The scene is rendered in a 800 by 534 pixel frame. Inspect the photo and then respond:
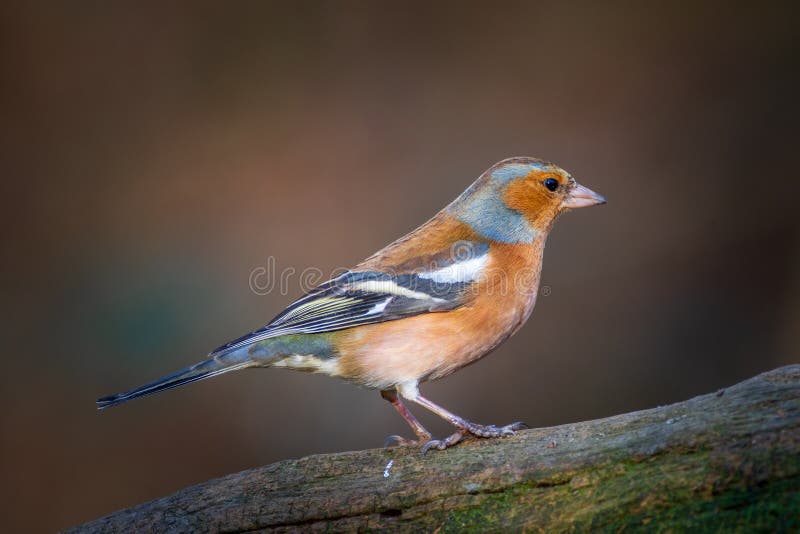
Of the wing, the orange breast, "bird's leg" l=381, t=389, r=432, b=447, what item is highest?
the wing

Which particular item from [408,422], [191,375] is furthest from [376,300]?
[191,375]

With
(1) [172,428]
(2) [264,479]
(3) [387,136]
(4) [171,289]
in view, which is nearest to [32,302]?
(4) [171,289]

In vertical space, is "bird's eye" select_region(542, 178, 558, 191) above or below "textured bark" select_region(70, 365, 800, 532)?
above

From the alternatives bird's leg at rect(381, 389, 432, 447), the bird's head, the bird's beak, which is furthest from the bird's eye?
bird's leg at rect(381, 389, 432, 447)

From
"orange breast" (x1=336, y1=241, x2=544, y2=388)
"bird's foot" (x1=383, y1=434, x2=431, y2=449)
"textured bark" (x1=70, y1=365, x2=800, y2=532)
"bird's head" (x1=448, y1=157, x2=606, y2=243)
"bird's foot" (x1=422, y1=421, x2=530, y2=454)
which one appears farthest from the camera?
"bird's head" (x1=448, y1=157, x2=606, y2=243)

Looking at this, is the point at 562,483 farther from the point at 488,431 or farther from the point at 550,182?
the point at 550,182

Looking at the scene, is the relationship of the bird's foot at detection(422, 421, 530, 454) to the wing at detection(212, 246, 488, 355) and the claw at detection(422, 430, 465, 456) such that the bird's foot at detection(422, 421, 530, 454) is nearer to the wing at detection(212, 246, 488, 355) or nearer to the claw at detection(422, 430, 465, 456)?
the claw at detection(422, 430, 465, 456)
